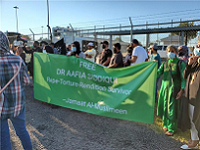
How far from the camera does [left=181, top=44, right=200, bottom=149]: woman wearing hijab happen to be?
2.77 m

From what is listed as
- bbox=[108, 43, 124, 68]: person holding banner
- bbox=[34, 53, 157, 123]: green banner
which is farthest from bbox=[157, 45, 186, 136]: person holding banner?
bbox=[108, 43, 124, 68]: person holding banner

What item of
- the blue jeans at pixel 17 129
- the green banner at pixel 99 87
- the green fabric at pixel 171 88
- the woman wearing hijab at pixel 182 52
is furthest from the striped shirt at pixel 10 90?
the woman wearing hijab at pixel 182 52

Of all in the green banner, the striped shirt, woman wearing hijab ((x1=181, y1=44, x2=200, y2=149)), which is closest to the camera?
the striped shirt

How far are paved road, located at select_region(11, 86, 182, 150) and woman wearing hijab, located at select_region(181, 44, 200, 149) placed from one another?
284 millimetres

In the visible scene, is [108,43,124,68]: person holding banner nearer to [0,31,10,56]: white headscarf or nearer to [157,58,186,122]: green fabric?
[157,58,186,122]: green fabric

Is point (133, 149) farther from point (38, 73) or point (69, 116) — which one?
point (38, 73)

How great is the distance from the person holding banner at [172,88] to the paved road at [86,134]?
13.7 inches

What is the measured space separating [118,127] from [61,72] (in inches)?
74.0

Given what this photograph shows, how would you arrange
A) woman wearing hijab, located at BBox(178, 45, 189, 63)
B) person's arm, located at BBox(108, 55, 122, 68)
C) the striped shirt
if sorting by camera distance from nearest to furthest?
the striped shirt < woman wearing hijab, located at BBox(178, 45, 189, 63) < person's arm, located at BBox(108, 55, 122, 68)

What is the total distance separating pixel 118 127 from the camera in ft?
11.7

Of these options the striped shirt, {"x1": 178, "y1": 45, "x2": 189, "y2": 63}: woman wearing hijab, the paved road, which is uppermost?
{"x1": 178, "y1": 45, "x2": 189, "y2": 63}: woman wearing hijab

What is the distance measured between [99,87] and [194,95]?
178 centimetres

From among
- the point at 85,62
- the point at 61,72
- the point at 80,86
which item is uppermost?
the point at 85,62

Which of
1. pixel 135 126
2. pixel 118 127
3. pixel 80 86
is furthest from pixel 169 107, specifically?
pixel 80 86
